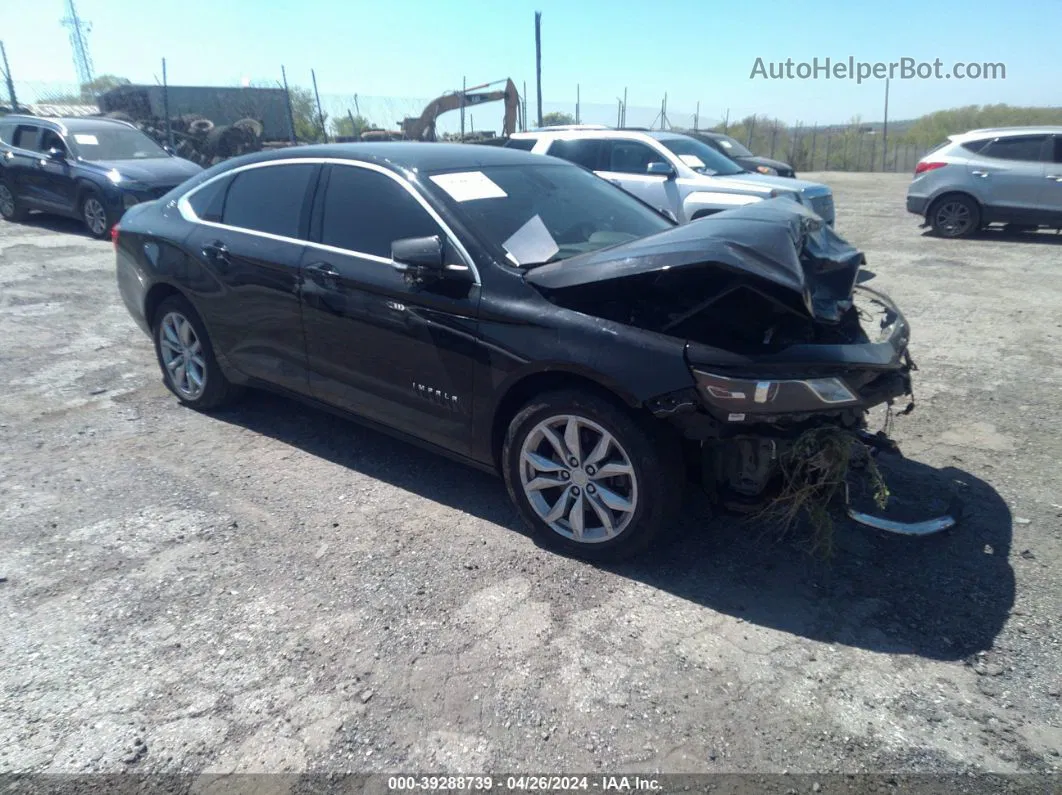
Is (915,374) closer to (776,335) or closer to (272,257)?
(776,335)

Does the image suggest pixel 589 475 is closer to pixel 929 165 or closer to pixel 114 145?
pixel 929 165

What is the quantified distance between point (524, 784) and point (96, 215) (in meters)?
12.4

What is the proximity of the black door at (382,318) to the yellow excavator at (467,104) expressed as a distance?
18334 mm

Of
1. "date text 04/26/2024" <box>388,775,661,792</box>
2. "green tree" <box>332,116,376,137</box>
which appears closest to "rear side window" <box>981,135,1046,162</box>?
"date text 04/26/2024" <box>388,775,661,792</box>

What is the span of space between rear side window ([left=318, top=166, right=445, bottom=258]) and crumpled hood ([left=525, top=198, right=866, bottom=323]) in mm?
744

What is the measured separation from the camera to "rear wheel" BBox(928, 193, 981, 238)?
1267 centimetres

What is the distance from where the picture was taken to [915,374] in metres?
5.95

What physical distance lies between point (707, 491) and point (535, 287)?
1179mm

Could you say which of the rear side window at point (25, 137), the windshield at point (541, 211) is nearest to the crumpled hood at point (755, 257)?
the windshield at point (541, 211)

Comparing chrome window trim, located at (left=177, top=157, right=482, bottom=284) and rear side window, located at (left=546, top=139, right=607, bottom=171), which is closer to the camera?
chrome window trim, located at (left=177, top=157, right=482, bottom=284)

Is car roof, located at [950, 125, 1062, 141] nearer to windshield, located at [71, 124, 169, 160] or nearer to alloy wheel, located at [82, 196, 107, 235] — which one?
windshield, located at [71, 124, 169, 160]

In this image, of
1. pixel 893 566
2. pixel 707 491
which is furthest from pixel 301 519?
pixel 893 566

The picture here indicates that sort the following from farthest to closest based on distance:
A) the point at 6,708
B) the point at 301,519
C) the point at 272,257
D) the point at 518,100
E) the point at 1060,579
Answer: the point at 518,100, the point at 272,257, the point at 301,519, the point at 1060,579, the point at 6,708

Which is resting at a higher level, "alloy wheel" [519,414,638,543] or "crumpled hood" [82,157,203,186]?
"crumpled hood" [82,157,203,186]
